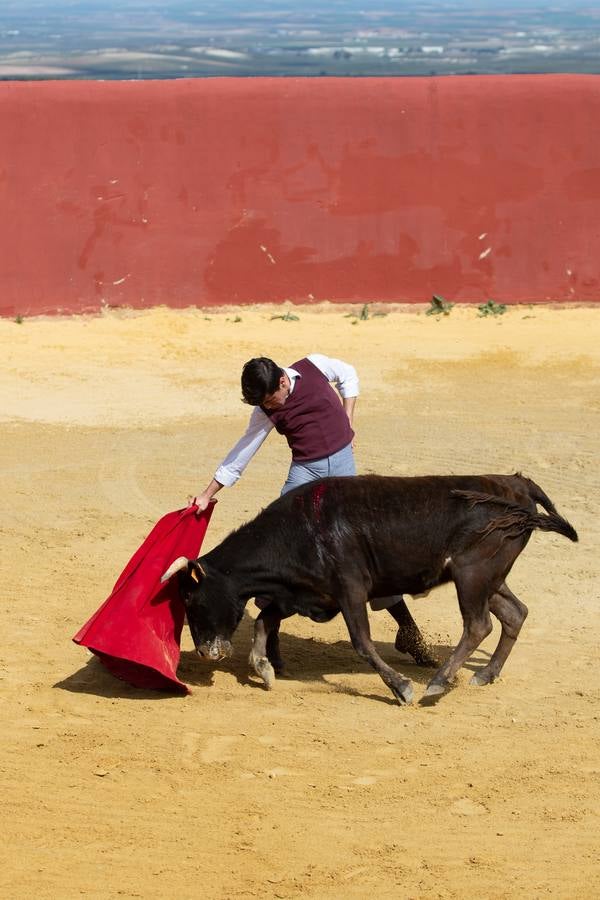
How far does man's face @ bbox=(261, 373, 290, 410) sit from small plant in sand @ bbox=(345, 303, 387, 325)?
8546mm

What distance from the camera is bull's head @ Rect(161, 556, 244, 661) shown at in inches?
281

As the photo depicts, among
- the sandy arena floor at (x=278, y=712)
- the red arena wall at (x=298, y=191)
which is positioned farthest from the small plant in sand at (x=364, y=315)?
the sandy arena floor at (x=278, y=712)

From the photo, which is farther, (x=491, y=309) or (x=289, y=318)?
(x=491, y=309)

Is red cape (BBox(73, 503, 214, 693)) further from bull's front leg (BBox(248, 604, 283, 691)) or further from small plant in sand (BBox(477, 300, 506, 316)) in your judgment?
small plant in sand (BBox(477, 300, 506, 316))

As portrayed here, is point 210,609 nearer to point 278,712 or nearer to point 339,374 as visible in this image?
point 278,712

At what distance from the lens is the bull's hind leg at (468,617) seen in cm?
701

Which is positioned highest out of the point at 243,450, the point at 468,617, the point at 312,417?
the point at 312,417

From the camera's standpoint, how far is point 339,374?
7.40 meters

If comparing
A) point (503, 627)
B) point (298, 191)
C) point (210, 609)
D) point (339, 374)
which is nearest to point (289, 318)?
point (298, 191)

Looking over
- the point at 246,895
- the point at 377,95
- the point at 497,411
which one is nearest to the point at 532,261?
the point at 377,95

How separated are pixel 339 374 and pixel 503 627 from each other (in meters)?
1.55

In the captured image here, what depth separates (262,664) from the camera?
724cm

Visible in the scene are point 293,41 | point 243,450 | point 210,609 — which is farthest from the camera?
point 293,41

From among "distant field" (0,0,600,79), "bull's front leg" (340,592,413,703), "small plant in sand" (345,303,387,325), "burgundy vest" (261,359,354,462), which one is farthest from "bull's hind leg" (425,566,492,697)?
"distant field" (0,0,600,79)
